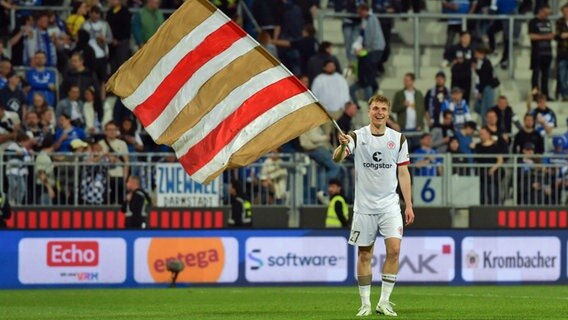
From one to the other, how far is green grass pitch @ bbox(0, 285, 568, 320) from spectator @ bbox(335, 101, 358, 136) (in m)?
5.82

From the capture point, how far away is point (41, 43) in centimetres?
3256

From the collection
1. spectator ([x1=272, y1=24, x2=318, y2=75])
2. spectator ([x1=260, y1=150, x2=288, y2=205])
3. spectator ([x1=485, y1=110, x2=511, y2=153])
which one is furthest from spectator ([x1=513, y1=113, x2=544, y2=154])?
spectator ([x1=260, y1=150, x2=288, y2=205])

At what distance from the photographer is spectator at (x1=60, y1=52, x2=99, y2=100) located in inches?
1261

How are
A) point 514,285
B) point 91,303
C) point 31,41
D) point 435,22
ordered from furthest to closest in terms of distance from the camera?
point 435,22 → point 31,41 → point 514,285 → point 91,303

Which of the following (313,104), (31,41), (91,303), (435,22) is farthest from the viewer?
(435,22)

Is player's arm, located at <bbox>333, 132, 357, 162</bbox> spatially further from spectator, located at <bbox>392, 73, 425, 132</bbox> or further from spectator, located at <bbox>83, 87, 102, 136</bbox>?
spectator, located at <bbox>392, 73, 425, 132</bbox>

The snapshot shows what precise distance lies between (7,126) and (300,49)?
684cm

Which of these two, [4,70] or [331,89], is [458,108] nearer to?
[331,89]

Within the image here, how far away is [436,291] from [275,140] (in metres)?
8.06

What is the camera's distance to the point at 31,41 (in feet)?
107

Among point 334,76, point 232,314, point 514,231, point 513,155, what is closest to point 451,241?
point 514,231

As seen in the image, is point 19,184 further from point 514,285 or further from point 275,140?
point 275,140

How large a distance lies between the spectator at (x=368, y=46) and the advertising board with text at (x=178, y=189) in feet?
20.1

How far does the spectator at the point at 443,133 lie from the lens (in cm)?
3216
